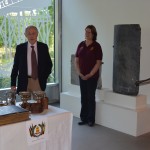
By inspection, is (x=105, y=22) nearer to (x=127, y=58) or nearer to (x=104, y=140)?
(x=127, y=58)

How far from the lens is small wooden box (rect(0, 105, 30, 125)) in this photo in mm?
1801

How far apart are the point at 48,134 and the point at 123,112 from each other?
2.08 metres

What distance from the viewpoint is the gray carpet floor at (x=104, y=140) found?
3377 mm

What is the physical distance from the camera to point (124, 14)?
4.53m

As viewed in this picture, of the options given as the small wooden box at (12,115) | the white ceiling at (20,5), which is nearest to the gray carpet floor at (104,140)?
the small wooden box at (12,115)

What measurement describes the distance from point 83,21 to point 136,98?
201 centimetres

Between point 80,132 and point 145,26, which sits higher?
point 145,26

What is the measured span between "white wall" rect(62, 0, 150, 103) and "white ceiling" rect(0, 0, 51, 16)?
48cm

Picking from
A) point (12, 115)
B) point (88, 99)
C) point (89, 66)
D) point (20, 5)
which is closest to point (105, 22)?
point (89, 66)

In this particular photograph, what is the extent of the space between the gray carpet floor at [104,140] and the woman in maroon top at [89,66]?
278 millimetres

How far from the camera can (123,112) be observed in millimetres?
3896

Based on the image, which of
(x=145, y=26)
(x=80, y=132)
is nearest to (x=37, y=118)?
(x=80, y=132)

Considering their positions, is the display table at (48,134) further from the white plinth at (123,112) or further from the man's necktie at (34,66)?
the white plinth at (123,112)

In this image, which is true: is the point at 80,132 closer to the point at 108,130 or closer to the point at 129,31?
the point at 108,130
